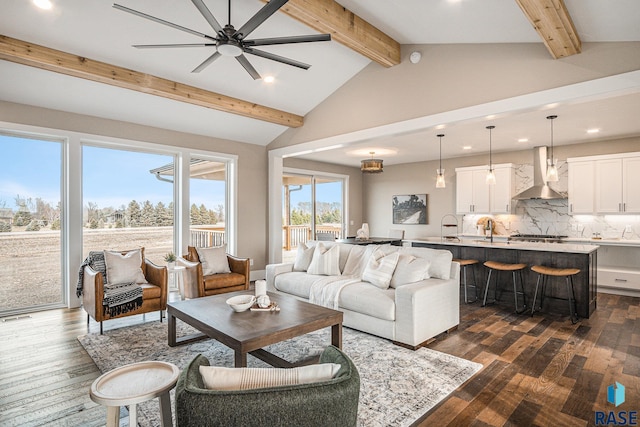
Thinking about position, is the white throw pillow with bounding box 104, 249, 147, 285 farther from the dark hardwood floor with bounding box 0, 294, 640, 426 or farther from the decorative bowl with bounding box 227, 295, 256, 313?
the decorative bowl with bounding box 227, 295, 256, 313

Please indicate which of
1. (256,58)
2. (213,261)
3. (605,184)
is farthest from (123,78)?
(605,184)

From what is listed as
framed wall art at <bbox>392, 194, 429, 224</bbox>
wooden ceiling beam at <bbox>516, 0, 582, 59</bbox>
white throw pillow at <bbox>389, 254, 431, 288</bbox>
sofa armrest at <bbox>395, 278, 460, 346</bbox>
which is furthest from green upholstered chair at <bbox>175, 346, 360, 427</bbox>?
framed wall art at <bbox>392, 194, 429, 224</bbox>

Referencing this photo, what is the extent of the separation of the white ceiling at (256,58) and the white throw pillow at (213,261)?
2.21m

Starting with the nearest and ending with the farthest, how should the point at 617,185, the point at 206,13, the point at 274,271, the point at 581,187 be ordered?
the point at 206,13 → the point at 274,271 → the point at 617,185 → the point at 581,187

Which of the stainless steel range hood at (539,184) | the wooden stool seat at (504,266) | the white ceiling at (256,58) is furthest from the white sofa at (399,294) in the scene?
the stainless steel range hood at (539,184)

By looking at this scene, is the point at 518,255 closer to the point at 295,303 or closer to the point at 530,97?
the point at 530,97

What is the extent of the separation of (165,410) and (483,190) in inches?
289

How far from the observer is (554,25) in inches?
114

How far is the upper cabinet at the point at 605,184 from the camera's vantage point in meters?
5.75

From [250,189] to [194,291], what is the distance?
8.78 ft

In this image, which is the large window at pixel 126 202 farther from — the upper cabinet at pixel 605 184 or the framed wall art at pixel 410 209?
the upper cabinet at pixel 605 184

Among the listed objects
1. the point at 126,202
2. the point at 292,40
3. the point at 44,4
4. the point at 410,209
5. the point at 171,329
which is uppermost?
the point at 44,4

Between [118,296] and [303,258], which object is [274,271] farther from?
[118,296]

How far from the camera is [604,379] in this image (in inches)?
109
